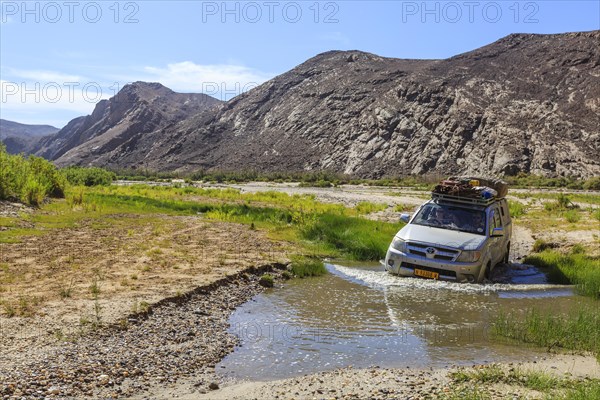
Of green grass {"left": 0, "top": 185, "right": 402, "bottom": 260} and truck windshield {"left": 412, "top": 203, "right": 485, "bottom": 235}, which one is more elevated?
truck windshield {"left": 412, "top": 203, "right": 485, "bottom": 235}

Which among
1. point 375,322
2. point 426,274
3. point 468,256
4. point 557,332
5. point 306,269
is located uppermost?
point 468,256

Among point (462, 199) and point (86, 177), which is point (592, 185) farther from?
point (462, 199)

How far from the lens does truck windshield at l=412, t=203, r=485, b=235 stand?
14062mm

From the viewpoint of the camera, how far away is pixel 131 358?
762cm

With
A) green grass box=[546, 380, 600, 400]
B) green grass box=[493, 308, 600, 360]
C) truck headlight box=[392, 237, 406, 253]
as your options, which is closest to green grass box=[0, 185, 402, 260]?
truck headlight box=[392, 237, 406, 253]

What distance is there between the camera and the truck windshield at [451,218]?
1406 centimetres

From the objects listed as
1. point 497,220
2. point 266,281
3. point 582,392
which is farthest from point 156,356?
point 497,220

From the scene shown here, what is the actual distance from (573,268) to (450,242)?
182 inches

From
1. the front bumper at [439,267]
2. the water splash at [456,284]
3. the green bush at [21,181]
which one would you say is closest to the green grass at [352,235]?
the water splash at [456,284]

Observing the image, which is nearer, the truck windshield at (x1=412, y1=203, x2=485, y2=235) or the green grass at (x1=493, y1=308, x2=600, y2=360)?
the green grass at (x1=493, y1=308, x2=600, y2=360)

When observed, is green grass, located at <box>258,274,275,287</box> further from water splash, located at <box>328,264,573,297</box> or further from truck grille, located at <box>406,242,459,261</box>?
truck grille, located at <box>406,242,459,261</box>

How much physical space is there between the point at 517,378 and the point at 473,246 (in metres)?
6.21

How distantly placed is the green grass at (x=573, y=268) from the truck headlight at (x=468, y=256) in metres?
2.77

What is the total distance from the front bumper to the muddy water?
26 centimetres
